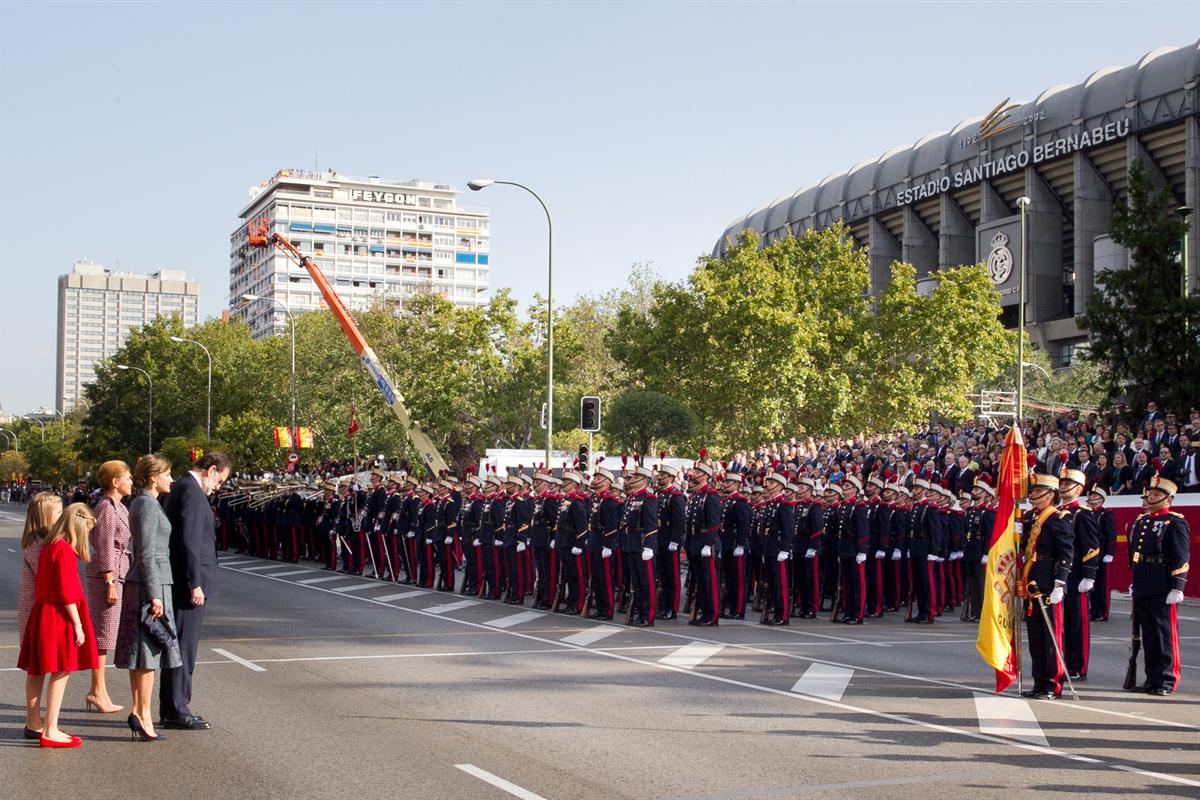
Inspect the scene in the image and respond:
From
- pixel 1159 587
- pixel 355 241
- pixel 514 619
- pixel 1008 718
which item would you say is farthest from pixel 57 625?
pixel 355 241

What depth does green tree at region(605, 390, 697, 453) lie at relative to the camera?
1455 inches

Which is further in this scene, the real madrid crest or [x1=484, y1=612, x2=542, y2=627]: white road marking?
the real madrid crest

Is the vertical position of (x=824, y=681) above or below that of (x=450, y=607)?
above

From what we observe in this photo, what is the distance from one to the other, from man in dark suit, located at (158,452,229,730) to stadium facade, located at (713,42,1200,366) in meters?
49.5

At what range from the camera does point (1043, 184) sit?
65.8m

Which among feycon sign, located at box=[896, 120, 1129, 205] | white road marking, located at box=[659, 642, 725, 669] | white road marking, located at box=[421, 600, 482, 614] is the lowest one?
white road marking, located at box=[421, 600, 482, 614]

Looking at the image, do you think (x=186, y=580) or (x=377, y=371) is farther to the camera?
(x=377, y=371)

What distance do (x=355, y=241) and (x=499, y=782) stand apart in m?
157

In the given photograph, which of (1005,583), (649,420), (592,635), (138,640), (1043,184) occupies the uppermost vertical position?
(1043,184)

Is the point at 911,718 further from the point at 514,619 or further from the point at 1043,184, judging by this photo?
the point at 1043,184

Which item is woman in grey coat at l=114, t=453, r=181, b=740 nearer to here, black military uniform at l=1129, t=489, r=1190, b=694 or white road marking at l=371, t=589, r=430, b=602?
black military uniform at l=1129, t=489, r=1190, b=694

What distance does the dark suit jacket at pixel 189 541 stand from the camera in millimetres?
9062

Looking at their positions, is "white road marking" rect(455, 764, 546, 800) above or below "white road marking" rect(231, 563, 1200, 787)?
above

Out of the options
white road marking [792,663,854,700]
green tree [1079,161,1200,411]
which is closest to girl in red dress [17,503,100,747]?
white road marking [792,663,854,700]
